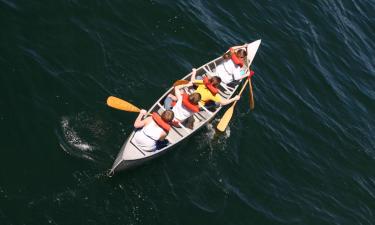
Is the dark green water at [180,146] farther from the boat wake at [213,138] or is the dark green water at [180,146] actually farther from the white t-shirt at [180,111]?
the white t-shirt at [180,111]

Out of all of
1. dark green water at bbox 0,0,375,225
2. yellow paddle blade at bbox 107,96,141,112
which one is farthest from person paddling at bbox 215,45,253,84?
yellow paddle blade at bbox 107,96,141,112

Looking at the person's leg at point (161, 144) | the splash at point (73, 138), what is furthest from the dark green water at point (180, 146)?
the person's leg at point (161, 144)

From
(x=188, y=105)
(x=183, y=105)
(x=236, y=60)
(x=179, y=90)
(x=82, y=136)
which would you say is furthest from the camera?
(x=236, y=60)

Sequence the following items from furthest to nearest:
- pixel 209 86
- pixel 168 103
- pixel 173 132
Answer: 1. pixel 209 86
2. pixel 168 103
3. pixel 173 132

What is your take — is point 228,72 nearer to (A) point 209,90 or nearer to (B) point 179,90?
(A) point 209,90

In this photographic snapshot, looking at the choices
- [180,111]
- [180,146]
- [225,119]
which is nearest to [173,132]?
[180,146]

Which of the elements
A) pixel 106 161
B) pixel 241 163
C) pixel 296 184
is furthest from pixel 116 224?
pixel 296 184
